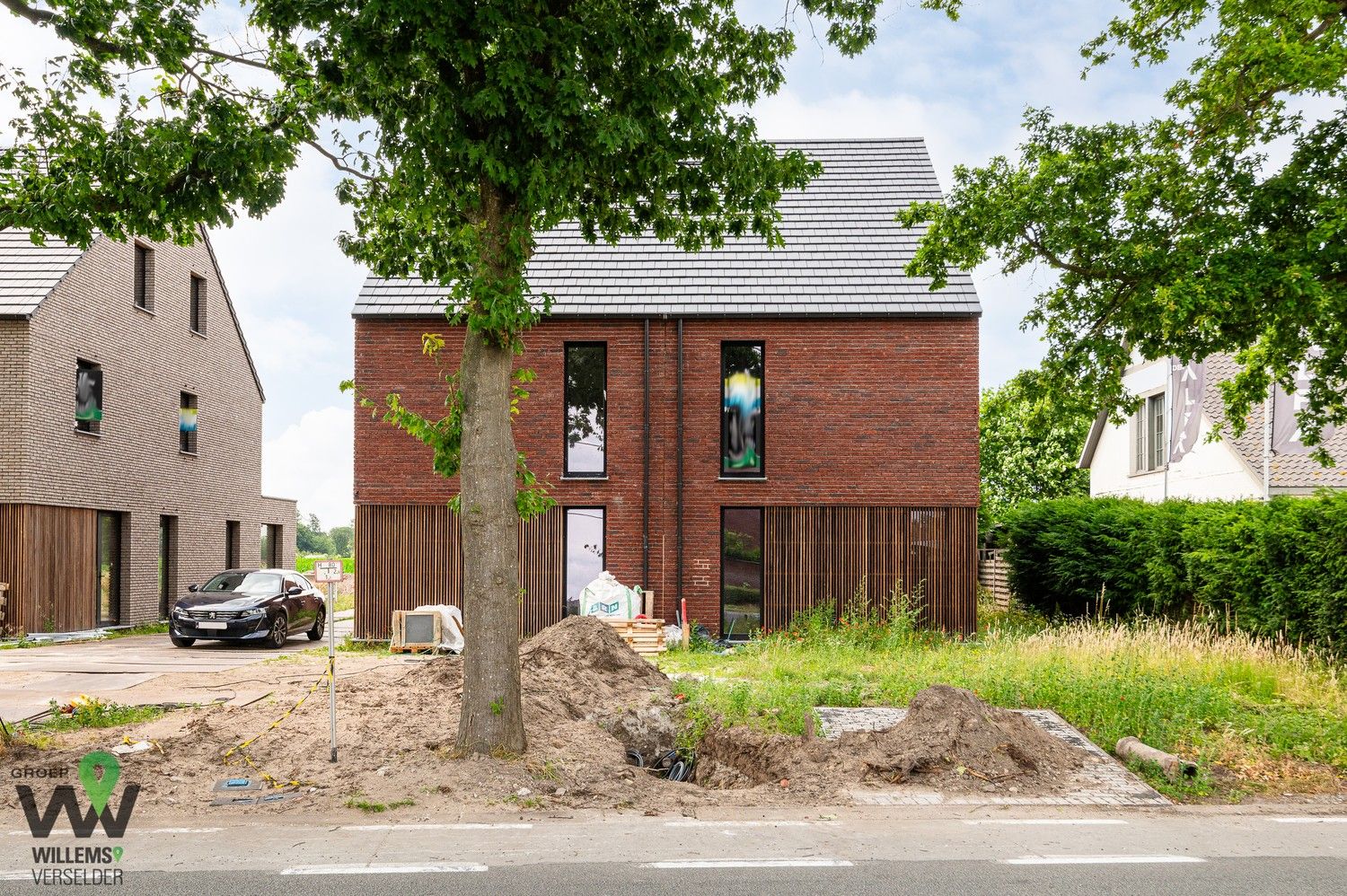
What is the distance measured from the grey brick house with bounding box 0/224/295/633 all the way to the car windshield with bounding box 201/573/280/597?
310cm

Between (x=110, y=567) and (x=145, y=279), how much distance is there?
7202mm

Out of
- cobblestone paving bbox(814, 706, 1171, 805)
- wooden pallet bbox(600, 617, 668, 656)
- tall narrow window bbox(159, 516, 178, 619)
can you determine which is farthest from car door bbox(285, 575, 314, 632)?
cobblestone paving bbox(814, 706, 1171, 805)

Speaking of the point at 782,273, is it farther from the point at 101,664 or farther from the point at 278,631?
the point at 101,664

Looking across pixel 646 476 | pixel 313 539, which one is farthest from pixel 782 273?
pixel 313 539

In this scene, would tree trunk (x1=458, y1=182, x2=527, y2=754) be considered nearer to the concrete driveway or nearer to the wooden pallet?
the concrete driveway

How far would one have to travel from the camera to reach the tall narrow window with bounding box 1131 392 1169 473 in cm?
2559

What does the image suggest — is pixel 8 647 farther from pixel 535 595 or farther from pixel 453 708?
pixel 453 708

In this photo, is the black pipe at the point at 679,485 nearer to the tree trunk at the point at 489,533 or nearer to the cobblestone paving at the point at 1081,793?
the cobblestone paving at the point at 1081,793

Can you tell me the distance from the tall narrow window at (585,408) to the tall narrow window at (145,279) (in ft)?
40.7

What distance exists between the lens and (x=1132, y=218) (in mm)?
12492

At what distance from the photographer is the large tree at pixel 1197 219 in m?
10.9

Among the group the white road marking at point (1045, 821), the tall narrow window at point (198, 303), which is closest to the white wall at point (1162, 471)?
the white road marking at point (1045, 821)

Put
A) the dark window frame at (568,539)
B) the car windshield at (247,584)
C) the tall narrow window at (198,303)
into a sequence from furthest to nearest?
the tall narrow window at (198,303), the car windshield at (247,584), the dark window frame at (568,539)

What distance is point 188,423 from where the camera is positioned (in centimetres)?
2552
